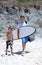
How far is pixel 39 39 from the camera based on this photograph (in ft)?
46.5

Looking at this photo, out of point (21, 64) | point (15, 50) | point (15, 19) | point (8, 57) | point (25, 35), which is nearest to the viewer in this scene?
point (21, 64)

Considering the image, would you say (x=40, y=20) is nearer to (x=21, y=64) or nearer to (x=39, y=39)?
(x=39, y=39)

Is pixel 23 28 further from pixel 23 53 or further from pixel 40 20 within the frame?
pixel 40 20

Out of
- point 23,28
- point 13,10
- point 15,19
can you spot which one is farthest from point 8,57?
point 13,10

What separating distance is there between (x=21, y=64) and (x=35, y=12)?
13.0 m

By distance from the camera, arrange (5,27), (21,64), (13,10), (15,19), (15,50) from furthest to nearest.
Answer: (13,10), (15,19), (5,27), (15,50), (21,64)

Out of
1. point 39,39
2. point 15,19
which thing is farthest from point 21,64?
point 15,19

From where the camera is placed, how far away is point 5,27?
16578 mm

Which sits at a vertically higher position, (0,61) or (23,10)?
(0,61)

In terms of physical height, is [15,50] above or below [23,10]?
above

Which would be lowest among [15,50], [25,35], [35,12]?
[35,12]

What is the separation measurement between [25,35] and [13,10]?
1041 cm

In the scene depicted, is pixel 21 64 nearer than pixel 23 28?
Yes

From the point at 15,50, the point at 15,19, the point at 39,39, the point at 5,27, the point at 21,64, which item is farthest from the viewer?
the point at 15,19
